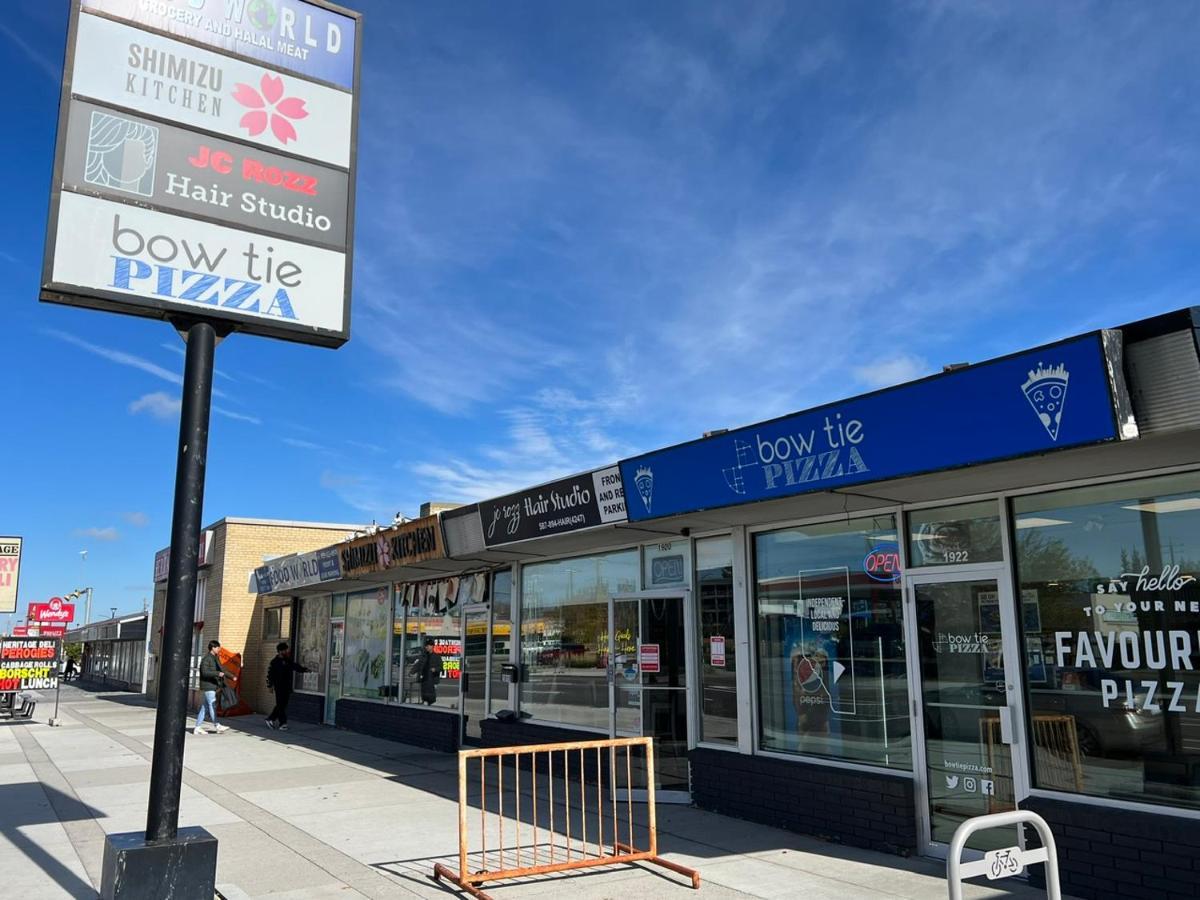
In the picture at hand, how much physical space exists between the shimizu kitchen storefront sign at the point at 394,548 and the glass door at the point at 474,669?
138cm

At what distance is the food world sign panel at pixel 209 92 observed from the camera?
6223mm

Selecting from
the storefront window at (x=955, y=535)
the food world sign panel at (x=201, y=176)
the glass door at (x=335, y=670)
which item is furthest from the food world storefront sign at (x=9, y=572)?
the storefront window at (x=955, y=535)

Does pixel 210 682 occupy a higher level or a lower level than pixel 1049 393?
lower

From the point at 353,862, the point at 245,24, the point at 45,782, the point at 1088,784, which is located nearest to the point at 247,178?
the point at 245,24

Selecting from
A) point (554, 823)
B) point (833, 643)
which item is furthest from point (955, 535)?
point (554, 823)

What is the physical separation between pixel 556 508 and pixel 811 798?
4.03 meters

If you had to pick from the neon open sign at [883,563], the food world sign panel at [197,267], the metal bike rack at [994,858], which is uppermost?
the food world sign panel at [197,267]

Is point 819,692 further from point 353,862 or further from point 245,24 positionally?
point 245,24

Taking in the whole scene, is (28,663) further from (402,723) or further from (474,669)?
(474,669)

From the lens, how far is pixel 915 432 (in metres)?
6.20

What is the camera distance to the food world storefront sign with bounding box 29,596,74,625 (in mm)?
32688

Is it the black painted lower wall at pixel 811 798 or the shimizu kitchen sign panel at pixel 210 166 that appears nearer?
the shimizu kitchen sign panel at pixel 210 166

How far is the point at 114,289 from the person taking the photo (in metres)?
5.89

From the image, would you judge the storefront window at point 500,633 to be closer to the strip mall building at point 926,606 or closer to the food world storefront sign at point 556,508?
the strip mall building at point 926,606
